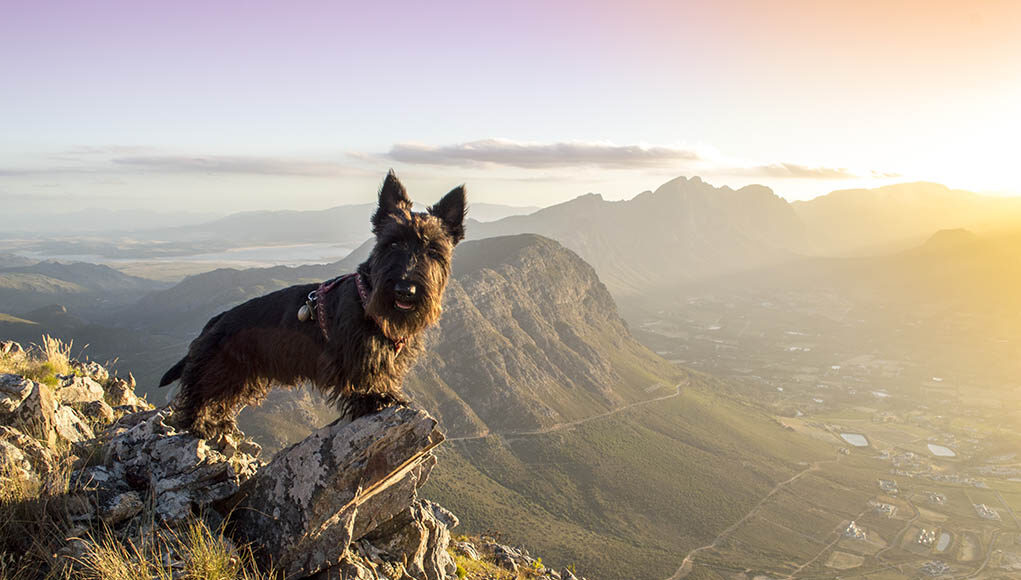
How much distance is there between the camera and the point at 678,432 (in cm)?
11956

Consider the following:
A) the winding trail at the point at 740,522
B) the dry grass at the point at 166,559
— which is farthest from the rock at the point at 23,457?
the winding trail at the point at 740,522

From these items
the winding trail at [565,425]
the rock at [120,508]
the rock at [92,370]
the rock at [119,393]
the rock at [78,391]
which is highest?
the rock at [120,508]

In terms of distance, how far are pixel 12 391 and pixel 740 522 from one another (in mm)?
102471

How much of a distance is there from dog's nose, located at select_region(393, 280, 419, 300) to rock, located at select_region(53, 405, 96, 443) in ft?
18.9

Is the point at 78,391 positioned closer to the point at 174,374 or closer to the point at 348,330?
the point at 174,374

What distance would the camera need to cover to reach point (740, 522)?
90.6 meters

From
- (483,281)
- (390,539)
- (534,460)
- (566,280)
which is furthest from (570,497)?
(566,280)

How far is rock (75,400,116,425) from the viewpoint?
9352 mm

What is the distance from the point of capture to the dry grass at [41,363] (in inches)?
384

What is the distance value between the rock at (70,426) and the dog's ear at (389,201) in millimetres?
5618

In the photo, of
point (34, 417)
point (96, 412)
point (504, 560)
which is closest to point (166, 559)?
point (34, 417)

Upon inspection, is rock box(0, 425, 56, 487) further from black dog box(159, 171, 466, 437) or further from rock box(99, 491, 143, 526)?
black dog box(159, 171, 466, 437)

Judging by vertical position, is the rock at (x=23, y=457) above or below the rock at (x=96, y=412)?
above

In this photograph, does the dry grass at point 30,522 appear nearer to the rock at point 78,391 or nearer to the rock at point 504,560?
the rock at point 78,391
